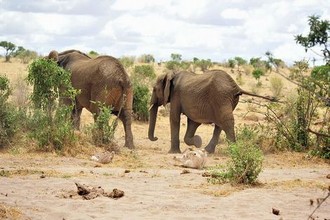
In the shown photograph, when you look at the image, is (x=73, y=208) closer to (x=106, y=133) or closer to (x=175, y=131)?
(x=106, y=133)

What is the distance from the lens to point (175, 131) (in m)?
15.5

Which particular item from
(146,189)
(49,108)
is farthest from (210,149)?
(146,189)

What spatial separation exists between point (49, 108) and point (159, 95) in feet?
11.7

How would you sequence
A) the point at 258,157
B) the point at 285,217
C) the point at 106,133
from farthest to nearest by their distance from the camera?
1. the point at 106,133
2. the point at 258,157
3. the point at 285,217

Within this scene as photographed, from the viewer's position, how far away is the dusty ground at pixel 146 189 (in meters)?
8.23

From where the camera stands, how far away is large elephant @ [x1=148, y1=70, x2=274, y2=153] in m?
14.8

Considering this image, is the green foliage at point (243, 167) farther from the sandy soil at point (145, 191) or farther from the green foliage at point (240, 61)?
the green foliage at point (240, 61)

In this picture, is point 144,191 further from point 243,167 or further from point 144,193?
point 243,167

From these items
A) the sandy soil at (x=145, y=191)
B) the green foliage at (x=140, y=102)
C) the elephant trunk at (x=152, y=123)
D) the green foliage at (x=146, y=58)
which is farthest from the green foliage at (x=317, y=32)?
the green foliage at (x=146, y=58)

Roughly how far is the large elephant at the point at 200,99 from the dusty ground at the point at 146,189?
55.1 inches

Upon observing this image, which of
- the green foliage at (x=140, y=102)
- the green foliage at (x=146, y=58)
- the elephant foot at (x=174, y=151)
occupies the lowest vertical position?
the elephant foot at (x=174, y=151)

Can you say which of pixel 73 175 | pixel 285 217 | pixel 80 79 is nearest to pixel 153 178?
pixel 73 175

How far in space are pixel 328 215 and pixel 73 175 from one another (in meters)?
3.94

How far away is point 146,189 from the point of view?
380 inches
